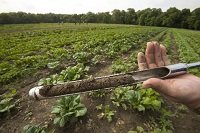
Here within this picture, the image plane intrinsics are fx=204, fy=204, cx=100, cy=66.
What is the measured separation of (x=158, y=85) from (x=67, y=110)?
2731mm

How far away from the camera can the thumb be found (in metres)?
2.32

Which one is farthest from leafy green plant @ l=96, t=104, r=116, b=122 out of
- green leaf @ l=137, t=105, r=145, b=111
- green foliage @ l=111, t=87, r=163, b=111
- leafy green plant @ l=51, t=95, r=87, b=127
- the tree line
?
the tree line

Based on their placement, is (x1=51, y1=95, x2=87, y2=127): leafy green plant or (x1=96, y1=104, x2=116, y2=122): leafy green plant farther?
(x1=96, y1=104, x2=116, y2=122): leafy green plant

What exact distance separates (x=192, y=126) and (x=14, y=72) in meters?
6.43

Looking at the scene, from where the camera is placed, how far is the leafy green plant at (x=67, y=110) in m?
4.34

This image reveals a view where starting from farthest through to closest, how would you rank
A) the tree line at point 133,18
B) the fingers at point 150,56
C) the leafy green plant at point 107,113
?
the tree line at point 133,18
the leafy green plant at point 107,113
the fingers at point 150,56

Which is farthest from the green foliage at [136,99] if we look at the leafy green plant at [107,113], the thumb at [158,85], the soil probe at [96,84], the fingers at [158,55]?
the soil probe at [96,84]

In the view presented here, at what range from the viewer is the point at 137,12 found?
109 metres

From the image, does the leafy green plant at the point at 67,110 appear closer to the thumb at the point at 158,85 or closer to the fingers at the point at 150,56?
Result: the fingers at the point at 150,56

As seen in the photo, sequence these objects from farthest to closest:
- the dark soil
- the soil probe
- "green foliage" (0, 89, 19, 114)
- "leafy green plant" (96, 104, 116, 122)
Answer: "green foliage" (0, 89, 19, 114)
"leafy green plant" (96, 104, 116, 122)
the dark soil
the soil probe

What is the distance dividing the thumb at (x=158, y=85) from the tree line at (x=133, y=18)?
72031 mm

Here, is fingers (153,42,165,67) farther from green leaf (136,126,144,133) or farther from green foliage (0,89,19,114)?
green foliage (0,89,19,114)

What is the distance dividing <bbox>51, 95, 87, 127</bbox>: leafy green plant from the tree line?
69753 mm

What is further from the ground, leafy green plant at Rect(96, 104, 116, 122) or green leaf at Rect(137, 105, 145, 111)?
green leaf at Rect(137, 105, 145, 111)
